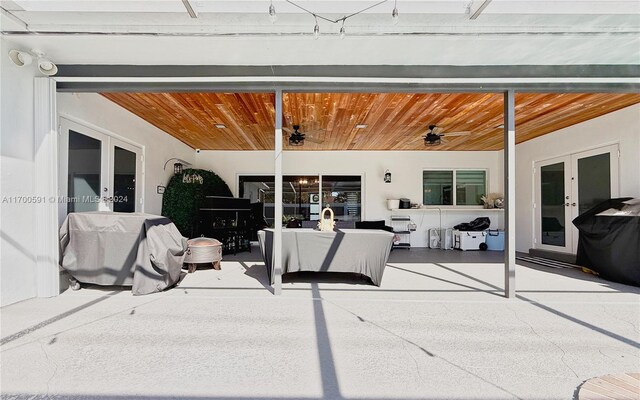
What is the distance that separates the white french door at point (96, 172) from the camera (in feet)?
13.8

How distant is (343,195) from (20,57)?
275 inches

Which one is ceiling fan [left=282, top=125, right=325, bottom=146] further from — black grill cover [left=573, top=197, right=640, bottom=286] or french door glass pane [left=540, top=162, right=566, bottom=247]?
french door glass pane [left=540, top=162, right=566, bottom=247]

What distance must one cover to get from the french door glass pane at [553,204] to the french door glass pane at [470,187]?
1891 millimetres

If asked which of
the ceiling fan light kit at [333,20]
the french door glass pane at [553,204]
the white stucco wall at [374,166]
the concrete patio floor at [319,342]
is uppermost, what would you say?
the ceiling fan light kit at [333,20]

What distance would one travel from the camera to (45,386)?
72.1 inches

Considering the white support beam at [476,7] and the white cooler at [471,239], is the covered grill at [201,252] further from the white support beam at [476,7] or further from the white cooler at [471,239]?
the white cooler at [471,239]

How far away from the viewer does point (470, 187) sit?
348 inches

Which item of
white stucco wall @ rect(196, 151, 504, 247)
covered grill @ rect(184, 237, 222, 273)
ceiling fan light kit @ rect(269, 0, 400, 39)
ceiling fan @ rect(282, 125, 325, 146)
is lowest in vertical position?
covered grill @ rect(184, 237, 222, 273)

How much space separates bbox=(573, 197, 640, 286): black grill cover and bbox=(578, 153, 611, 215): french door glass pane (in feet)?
2.77

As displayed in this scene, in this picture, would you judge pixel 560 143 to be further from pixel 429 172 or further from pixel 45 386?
pixel 45 386

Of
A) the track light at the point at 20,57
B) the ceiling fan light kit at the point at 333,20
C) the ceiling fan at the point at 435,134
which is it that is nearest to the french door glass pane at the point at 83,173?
the track light at the point at 20,57

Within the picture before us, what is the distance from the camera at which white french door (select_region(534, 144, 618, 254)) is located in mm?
5500

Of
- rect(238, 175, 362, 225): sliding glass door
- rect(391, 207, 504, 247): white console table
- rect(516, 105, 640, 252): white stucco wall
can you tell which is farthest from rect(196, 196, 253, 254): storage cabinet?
rect(516, 105, 640, 252): white stucco wall

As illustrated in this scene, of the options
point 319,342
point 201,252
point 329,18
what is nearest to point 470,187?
point 201,252
